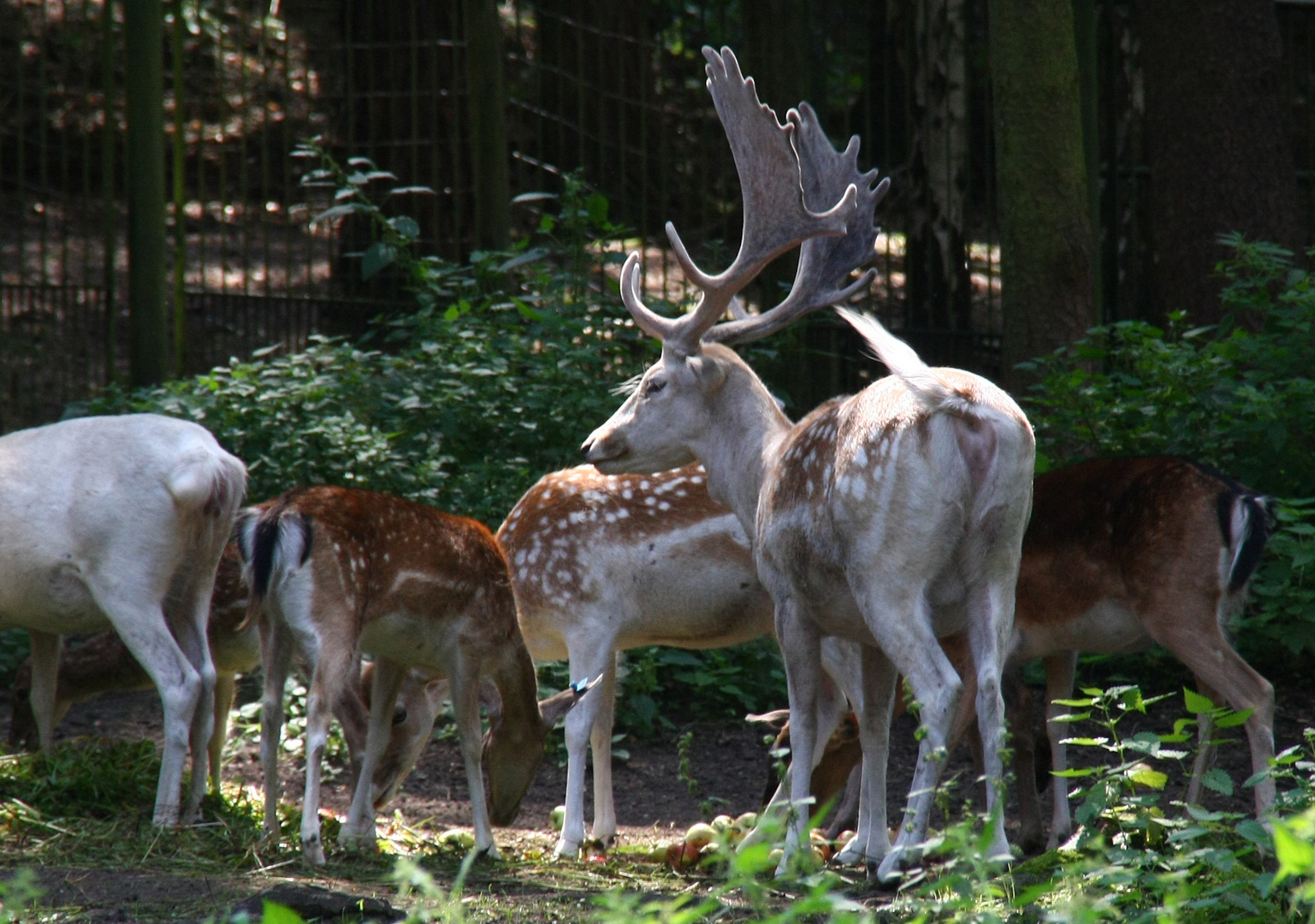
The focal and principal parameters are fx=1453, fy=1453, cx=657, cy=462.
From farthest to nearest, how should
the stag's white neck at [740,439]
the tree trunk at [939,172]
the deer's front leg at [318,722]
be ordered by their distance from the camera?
1. the tree trunk at [939,172]
2. the stag's white neck at [740,439]
3. the deer's front leg at [318,722]

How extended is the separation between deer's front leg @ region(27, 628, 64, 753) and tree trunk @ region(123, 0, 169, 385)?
281 centimetres

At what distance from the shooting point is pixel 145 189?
874cm

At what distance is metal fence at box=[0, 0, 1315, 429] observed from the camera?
30.6 feet

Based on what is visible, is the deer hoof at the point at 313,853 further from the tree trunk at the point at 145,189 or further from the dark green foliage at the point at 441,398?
the tree trunk at the point at 145,189

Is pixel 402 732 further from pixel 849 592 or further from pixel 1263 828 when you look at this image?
pixel 1263 828

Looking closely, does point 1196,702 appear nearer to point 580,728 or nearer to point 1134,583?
point 1134,583

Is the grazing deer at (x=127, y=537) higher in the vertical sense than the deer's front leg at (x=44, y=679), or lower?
higher

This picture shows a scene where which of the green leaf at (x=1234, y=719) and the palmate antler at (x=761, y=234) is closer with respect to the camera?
the green leaf at (x=1234, y=719)

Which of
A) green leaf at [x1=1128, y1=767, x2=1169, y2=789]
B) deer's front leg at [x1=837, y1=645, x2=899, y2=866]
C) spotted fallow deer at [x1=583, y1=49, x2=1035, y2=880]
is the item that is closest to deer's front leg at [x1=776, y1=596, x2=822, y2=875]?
spotted fallow deer at [x1=583, y1=49, x2=1035, y2=880]

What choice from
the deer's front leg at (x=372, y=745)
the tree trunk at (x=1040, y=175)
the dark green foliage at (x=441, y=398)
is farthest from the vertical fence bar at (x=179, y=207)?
the tree trunk at (x=1040, y=175)

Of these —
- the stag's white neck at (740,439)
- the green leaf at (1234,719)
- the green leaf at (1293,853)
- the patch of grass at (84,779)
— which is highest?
the stag's white neck at (740,439)

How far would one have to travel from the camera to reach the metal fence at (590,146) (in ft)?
30.6

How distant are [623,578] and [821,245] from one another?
1594 mm

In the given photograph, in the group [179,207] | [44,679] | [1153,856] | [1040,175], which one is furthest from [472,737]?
[179,207]
